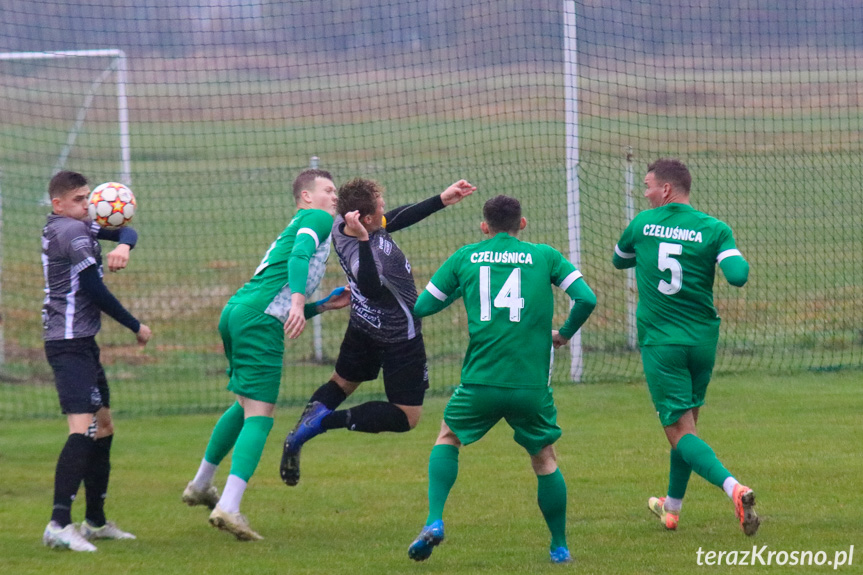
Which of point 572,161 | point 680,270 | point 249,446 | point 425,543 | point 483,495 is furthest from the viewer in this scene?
point 572,161

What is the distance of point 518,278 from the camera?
5348 millimetres

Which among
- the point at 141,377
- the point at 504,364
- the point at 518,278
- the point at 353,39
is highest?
the point at 353,39

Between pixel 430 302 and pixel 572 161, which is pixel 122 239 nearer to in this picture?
pixel 430 302

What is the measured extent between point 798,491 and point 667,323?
1.67 m

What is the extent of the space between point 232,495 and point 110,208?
5.86 ft

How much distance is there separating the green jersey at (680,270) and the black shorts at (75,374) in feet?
9.68

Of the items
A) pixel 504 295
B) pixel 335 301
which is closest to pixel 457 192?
pixel 335 301

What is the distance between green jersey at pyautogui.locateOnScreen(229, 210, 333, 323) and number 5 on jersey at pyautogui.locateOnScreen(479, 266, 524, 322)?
1083 millimetres

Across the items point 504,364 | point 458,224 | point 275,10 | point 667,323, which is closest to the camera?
point 504,364

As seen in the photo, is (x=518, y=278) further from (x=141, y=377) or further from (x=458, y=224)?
(x=458, y=224)

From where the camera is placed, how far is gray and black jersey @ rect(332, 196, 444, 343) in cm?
631

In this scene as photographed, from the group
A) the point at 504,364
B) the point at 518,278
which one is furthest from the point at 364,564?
the point at 518,278

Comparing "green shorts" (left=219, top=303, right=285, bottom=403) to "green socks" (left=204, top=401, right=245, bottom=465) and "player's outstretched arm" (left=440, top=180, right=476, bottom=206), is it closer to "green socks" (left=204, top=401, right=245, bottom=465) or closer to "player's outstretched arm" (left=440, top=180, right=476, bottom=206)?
"green socks" (left=204, top=401, right=245, bottom=465)

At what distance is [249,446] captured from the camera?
610 centimetres
